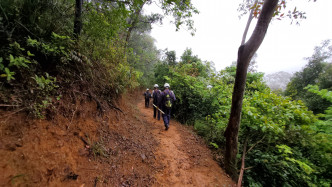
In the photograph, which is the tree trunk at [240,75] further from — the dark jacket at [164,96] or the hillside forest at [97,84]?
the dark jacket at [164,96]

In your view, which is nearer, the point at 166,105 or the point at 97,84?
the point at 97,84

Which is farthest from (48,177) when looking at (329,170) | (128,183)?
(329,170)

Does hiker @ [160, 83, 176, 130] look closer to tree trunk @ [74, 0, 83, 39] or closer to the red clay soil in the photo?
the red clay soil

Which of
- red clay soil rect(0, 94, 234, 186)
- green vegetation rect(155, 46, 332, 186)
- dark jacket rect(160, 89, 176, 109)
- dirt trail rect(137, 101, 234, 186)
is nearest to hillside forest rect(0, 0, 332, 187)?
green vegetation rect(155, 46, 332, 186)

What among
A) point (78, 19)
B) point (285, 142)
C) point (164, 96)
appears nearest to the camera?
point (78, 19)

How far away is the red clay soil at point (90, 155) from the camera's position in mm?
1516

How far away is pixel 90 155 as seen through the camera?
2299 mm

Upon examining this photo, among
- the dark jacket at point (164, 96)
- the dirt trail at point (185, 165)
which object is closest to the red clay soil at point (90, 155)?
the dirt trail at point (185, 165)

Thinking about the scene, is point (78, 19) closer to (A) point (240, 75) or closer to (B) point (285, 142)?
(A) point (240, 75)

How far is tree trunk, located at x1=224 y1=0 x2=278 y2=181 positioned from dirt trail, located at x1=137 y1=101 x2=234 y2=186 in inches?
20.7

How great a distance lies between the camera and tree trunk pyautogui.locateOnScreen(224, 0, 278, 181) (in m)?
2.72

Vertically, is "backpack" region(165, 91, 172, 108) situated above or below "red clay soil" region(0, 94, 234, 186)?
above

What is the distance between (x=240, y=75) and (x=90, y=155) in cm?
381

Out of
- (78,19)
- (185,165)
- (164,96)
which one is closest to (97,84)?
(78,19)
